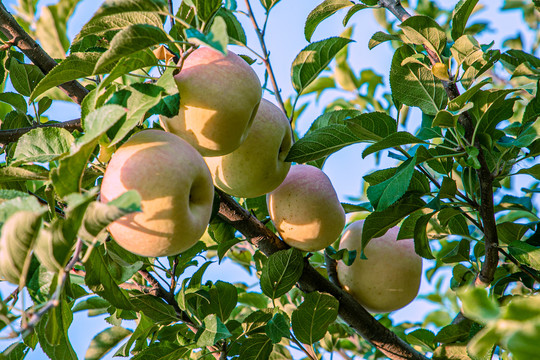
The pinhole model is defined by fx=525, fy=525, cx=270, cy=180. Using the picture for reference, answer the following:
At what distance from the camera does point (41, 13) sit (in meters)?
1.71

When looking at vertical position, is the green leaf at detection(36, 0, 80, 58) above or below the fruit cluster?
above

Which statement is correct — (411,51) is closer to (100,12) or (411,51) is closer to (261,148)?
(261,148)

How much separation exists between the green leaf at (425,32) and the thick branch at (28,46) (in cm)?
84

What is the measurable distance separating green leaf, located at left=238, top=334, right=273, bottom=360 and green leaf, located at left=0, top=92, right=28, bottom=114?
0.90 meters

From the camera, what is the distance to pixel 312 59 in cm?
156

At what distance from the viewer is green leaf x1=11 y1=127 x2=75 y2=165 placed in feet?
3.40

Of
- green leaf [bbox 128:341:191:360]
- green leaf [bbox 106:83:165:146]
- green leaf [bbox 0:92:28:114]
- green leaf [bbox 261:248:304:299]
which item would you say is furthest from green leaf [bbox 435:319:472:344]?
green leaf [bbox 0:92:28:114]

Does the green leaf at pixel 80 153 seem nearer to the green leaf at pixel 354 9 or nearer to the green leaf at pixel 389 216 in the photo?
the green leaf at pixel 389 216

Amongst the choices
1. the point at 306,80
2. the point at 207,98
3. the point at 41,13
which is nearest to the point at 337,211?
the point at 306,80

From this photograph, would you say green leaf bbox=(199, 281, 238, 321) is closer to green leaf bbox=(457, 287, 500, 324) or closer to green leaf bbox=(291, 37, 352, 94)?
green leaf bbox=(291, 37, 352, 94)

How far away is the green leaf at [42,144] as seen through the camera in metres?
1.04

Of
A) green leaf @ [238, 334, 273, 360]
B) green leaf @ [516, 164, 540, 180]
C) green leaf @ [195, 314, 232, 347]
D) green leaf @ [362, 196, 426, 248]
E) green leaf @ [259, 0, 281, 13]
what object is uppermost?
green leaf @ [259, 0, 281, 13]

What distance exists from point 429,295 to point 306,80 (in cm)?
186

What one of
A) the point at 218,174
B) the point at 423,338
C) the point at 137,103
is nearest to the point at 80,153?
the point at 137,103
